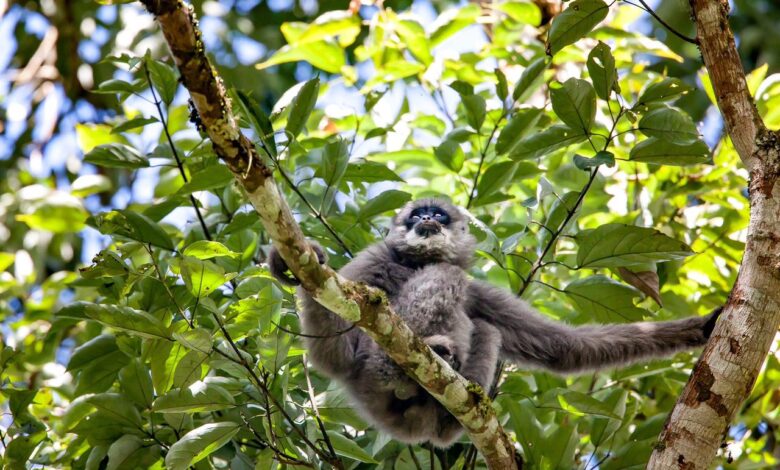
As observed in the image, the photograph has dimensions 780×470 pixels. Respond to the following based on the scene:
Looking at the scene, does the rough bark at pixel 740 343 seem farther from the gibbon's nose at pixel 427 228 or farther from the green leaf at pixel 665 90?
the gibbon's nose at pixel 427 228

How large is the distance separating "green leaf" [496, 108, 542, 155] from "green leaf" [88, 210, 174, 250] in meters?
1.98

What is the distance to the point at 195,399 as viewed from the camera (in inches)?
157

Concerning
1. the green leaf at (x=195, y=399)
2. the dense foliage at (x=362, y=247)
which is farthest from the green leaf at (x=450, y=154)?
the green leaf at (x=195, y=399)

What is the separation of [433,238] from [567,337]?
102cm

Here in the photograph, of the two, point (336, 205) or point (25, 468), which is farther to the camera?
point (336, 205)

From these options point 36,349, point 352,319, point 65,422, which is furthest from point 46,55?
point 352,319

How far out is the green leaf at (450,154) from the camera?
5219mm

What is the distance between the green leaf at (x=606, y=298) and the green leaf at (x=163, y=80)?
2460 millimetres

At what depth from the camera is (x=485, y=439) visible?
158 inches

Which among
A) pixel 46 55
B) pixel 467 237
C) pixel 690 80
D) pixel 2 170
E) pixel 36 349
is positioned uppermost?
pixel 690 80

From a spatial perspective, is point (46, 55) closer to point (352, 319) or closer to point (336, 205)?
point (336, 205)

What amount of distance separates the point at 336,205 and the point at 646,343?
223 centimetres

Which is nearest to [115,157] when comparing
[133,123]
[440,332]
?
[133,123]

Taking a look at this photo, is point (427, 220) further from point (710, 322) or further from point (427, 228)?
point (710, 322)
